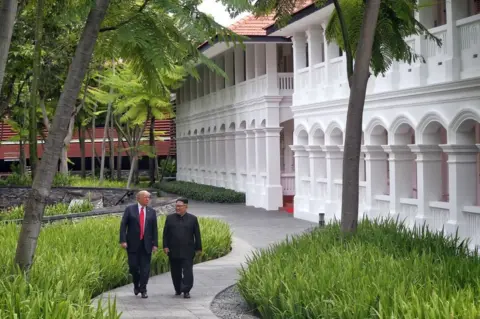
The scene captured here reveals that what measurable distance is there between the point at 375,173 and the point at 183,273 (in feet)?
38.0

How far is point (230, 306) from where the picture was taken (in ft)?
43.9

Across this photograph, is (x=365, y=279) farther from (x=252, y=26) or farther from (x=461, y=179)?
(x=252, y=26)

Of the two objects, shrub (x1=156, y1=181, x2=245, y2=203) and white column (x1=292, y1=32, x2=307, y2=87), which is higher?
white column (x1=292, y1=32, x2=307, y2=87)

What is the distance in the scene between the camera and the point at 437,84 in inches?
803

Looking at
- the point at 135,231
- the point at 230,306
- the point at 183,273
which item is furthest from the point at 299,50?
the point at 230,306

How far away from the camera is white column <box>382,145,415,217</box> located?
75.8 feet

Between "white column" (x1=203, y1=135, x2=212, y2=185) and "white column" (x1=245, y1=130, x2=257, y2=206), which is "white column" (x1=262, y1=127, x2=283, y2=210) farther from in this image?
"white column" (x1=203, y1=135, x2=212, y2=185)

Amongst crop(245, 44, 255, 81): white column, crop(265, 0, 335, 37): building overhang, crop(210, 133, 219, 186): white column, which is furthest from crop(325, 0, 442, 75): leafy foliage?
crop(210, 133, 219, 186): white column

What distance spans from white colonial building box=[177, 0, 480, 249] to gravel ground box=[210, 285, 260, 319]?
4040 mm

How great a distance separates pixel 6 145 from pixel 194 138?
27333 millimetres

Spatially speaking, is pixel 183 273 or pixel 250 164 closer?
pixel 183 273

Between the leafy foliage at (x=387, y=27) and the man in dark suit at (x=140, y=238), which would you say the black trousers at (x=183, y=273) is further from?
the leafy foliage at (x=387, y=27)

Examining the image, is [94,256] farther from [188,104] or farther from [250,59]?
[188,104]

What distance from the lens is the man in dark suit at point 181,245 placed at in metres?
14.1
